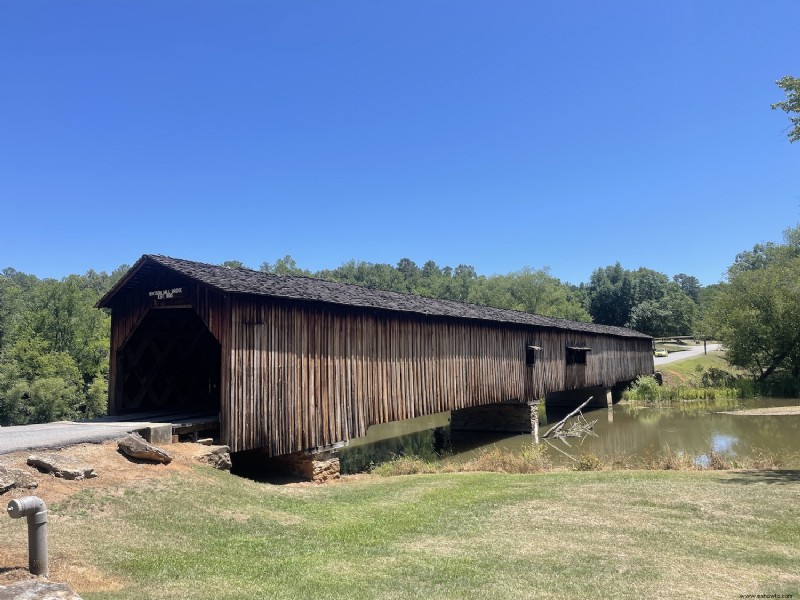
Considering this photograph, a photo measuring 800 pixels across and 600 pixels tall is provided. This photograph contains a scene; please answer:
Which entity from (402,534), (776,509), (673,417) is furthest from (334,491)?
(673,417)

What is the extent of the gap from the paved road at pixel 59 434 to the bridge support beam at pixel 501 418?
599 inches

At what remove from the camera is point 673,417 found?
28.0 m

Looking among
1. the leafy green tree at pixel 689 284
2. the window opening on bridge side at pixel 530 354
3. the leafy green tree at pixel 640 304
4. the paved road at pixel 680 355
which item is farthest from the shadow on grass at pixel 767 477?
the leafy green tree at pixel 689 284

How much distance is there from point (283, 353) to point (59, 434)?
165 inches

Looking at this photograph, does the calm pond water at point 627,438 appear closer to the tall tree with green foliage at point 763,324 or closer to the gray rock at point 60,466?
the gray rock at point 60,466

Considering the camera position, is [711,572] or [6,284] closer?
[711,572]

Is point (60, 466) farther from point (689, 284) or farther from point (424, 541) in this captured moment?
point (689, 284)

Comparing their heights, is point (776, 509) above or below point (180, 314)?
below

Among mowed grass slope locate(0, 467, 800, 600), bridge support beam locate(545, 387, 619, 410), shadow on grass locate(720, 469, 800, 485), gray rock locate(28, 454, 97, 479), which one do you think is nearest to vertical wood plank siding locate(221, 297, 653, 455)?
mowed grass slope locate(0, 467, 800, 600)

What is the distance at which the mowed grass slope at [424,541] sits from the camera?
4.80 metres

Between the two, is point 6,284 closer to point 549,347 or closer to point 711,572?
point 549,347

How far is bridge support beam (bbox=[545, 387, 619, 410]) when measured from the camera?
1275 inches

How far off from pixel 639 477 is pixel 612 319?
59149 mm

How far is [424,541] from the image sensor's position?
6543mm
